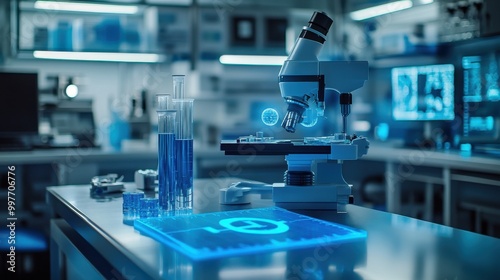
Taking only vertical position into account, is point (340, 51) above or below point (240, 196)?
above

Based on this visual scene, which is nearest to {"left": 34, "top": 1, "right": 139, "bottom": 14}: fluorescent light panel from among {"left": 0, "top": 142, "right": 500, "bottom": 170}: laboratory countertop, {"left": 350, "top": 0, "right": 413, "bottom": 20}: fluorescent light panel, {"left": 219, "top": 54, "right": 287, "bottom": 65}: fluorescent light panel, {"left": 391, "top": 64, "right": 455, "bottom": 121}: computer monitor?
{"left": 219, "top": 54, "right": 287, "bottom": 65}: fluorescent light panel

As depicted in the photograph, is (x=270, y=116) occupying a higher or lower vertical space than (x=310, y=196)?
higher

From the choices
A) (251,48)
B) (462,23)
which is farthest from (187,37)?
(462,23)

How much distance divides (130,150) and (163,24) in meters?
0.97

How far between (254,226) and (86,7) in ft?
10.1

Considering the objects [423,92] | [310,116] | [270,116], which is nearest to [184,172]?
[270,116]

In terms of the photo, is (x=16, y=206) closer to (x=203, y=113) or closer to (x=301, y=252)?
(x=203, y=113)

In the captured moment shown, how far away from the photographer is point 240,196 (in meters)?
1.51

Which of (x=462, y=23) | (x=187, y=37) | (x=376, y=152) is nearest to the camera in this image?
(x=462, y=23)

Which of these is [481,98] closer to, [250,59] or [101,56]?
[250,59]

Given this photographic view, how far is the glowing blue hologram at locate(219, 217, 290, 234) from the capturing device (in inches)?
43.7

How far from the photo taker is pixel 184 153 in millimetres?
1351

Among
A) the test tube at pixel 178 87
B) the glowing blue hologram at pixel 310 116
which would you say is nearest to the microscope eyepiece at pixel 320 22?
the glowing blue hologram at pixel 310 116

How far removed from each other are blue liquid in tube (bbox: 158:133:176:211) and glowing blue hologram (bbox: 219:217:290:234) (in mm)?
186
